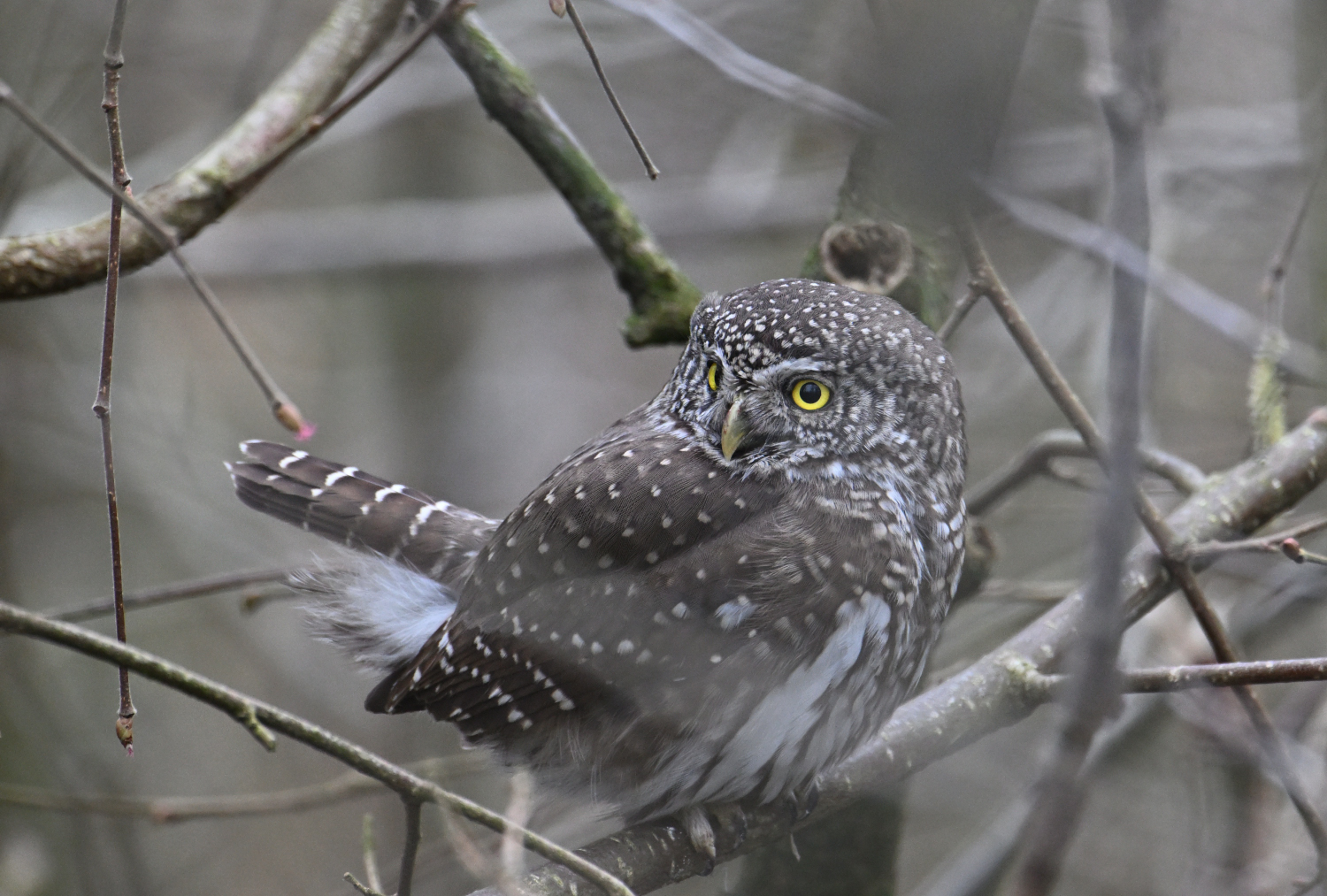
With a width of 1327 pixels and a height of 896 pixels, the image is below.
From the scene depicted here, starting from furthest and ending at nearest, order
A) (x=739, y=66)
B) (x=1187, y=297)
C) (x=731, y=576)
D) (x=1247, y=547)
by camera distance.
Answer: (x=1187, y=297) → (x=739, y=66) → (x=731, y=576) → (x=1247, y=547)

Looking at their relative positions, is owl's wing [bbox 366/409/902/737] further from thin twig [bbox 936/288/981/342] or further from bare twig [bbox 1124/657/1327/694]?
bare twig [bbox 1124/657/1327/694]

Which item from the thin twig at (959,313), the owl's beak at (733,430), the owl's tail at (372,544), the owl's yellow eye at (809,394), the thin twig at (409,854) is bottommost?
the owl's tail at (372,544)

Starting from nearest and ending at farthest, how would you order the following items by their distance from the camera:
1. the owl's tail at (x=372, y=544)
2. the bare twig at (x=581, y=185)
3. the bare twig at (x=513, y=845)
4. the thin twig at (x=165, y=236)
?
the bare twig at (x=513, y=845) → the thin twig at (x=165, y=236) → the bare twig at (x=581, y=185) → the owl's tail at (x=372, y=544)

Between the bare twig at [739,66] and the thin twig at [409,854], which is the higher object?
the bare twig at [739,66]

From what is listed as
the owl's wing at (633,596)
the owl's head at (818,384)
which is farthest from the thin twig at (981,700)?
the owl's head at (818,384)

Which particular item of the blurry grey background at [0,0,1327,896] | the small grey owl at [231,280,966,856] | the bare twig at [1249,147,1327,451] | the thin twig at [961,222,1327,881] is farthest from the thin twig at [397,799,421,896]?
the bare twig at [1249,147,1327,451]

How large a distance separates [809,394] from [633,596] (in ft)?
2.35

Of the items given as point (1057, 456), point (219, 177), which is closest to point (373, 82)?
point (219, 177)

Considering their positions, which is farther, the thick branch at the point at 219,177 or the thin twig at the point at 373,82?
the thick branch at the point at 219,177

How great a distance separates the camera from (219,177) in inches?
116

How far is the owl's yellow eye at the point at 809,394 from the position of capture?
3125 mm

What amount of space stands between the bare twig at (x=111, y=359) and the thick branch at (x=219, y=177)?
0.51 meters

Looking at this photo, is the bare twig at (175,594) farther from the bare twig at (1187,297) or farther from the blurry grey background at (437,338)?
the bare twig at (1187,297)

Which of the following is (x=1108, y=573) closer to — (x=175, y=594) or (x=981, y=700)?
(x=981, y=700)
